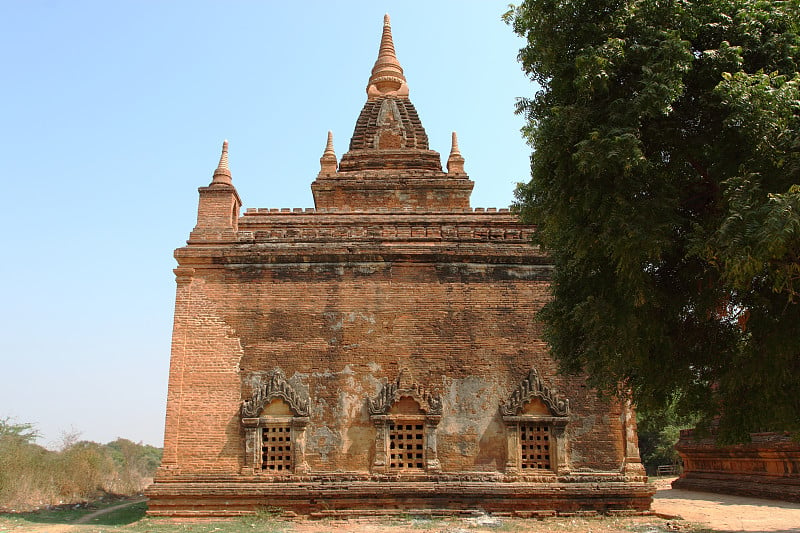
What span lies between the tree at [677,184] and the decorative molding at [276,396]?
7306 mm

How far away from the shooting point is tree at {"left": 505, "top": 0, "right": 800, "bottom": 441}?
807cm

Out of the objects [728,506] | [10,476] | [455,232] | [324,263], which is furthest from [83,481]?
[728,506]

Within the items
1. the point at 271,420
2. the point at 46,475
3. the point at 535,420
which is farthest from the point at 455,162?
the point at 46,475

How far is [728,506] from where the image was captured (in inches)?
714

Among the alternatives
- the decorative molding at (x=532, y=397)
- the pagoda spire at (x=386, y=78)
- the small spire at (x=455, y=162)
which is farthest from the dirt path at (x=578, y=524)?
the pagoda spire at (x=386, y=78)

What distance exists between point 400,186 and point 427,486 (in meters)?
10.1

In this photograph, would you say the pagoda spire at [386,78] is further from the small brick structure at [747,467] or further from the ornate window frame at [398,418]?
the small brick structure at [747,467]

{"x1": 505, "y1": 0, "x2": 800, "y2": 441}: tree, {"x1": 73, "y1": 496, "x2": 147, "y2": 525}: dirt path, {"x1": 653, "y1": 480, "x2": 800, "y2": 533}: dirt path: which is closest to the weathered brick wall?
{"x1": 653, "y1": 480, "x2": 800, "y2": 533}: dirt path

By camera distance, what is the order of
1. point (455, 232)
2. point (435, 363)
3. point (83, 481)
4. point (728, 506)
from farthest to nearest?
point (83, 481)
point (728, 506)
point (455, 232)
point (435, 363)

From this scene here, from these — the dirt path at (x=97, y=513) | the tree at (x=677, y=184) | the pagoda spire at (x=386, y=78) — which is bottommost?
the dirt path at (x=97, y=513)

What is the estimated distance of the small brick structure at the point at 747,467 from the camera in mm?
18675

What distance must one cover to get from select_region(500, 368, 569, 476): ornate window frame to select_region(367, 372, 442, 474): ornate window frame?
62.4 inches

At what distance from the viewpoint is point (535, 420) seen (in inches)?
603

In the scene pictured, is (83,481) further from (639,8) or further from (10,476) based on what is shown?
(639,8)
